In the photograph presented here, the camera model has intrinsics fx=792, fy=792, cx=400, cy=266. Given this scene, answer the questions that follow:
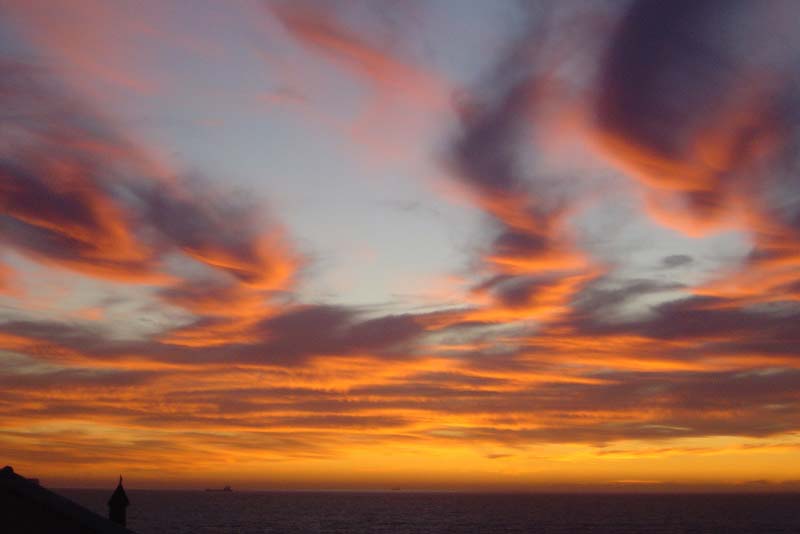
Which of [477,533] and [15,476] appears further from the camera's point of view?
[477,533]

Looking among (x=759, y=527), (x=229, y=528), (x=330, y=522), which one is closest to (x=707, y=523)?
(x=759, y=527)

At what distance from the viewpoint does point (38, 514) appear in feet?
78.4

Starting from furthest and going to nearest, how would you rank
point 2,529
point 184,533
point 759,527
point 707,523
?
point 707,523
point 759,527
point 184,533
point 2,529

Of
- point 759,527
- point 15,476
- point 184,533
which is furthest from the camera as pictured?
point 759,527

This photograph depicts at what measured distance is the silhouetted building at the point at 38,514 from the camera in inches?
923

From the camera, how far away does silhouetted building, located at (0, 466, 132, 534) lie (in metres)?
23.5

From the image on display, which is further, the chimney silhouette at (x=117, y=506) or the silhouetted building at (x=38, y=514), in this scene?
the chimney silhouette at (x=117, y=506)

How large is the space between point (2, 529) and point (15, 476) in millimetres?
1986

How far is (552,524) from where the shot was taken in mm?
164125

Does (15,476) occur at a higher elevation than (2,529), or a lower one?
higher

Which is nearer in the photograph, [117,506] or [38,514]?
[38,514]

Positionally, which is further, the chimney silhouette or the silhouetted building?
the chimney silhouette

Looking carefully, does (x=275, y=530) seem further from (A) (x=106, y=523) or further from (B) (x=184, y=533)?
(A) (x=106, y=523)

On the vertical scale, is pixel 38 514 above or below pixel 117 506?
below
